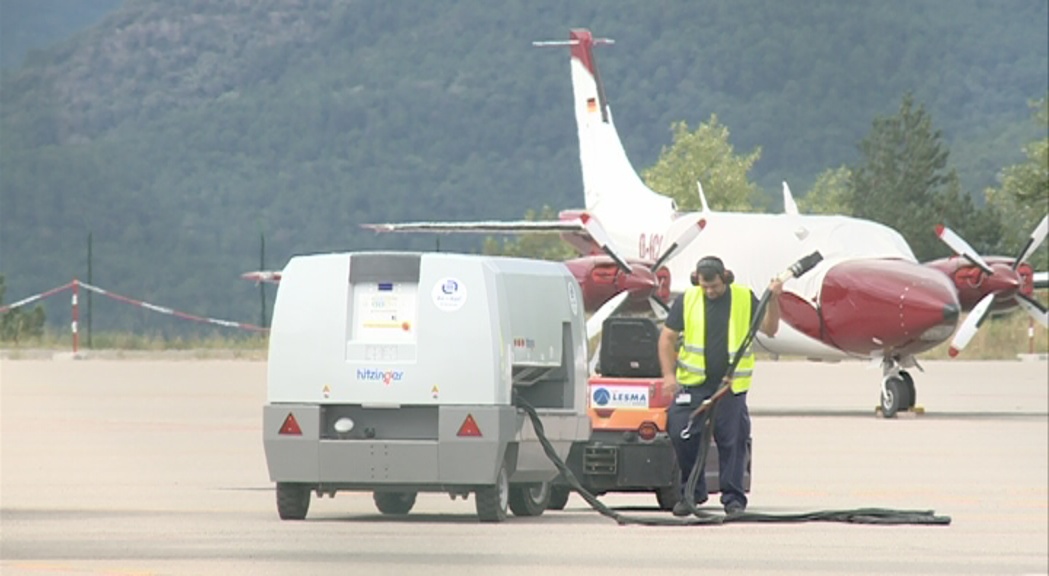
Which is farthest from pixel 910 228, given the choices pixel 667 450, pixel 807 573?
pixel 807 573

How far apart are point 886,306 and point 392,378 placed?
2059 cm

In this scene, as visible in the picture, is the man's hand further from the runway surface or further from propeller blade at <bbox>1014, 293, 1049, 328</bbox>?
propeller blade at <bbox>1014, 293, 1049, 328</bbox>

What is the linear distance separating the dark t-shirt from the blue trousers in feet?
0.49

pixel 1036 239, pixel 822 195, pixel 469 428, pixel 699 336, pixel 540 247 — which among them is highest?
pixel 822 195

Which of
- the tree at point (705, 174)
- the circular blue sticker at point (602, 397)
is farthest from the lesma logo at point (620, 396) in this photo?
the tree at point (705, 174)

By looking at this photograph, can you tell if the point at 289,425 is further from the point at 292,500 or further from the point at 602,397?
the point at 602,397

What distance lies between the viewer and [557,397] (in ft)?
56.6

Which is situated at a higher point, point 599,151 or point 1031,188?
point 1031,188

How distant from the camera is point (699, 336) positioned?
16.6 m

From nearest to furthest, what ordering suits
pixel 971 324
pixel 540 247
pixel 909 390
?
pixel 909 390 → pixel 971 324 → pixel 540 247

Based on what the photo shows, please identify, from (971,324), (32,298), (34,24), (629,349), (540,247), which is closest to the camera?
(34,24)

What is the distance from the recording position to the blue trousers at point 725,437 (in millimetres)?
16453

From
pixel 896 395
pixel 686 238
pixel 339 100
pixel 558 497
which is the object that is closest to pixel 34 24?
pixel 339 100

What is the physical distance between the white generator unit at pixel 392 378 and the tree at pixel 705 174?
2675 inches
